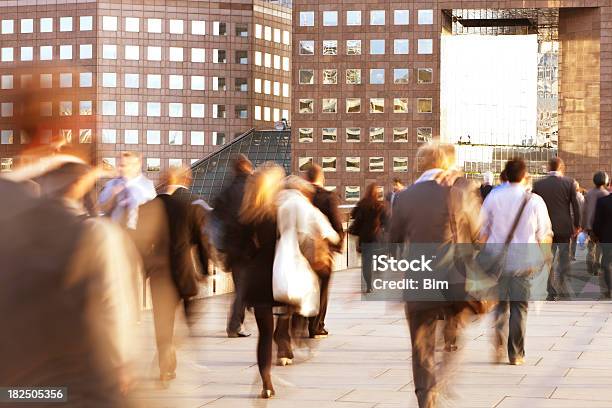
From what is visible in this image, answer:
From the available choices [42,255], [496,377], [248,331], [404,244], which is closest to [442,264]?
[404,244]

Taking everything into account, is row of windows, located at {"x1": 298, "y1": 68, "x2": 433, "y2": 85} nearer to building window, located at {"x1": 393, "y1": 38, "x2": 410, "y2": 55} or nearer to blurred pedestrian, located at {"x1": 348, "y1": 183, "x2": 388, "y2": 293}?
building window, located at {"x1": 393, "y1": 38, "x2": 410, "y2": 55}

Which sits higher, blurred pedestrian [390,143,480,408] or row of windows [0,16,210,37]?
row of windows [0,16,210,37]

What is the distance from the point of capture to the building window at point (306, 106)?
112 meters

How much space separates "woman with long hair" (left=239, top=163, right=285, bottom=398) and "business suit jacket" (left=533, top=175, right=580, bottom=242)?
8715 millimetres

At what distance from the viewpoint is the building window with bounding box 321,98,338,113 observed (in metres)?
113

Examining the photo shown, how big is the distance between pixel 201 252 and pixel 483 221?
2.87 metres

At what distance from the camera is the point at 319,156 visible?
4446 inches

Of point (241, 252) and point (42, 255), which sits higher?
point (42, 255)

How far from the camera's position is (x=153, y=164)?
415 ft

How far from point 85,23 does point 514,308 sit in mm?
119564

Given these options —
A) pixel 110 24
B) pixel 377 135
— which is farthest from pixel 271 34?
pixel 377 135

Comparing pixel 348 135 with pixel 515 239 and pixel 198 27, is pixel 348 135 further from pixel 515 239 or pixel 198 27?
pixel 515 239

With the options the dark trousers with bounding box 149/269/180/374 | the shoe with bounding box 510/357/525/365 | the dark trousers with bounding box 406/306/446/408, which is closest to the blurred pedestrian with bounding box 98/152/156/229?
the dark trousers with bounding box 149/269/180/374

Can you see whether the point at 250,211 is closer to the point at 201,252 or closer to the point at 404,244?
the point at 201,252
